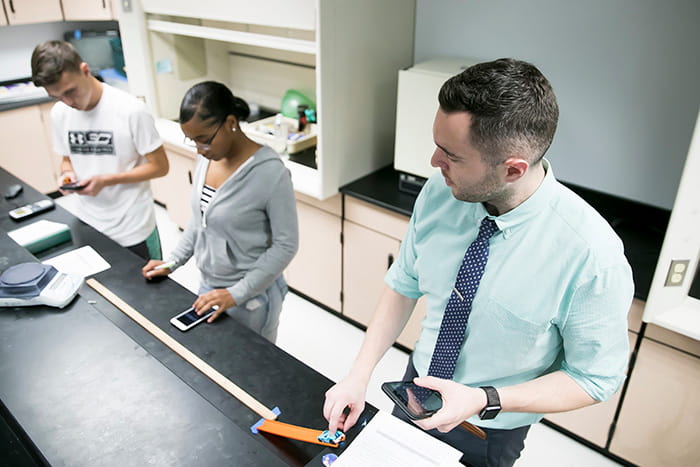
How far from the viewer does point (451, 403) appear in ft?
3.23

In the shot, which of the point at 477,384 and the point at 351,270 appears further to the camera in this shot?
the point at 351,270

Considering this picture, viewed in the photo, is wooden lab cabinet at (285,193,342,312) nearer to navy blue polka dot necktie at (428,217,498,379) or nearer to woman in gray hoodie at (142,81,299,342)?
woman in gray hoodie at (142,81,299,342)

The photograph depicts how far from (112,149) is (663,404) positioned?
2.32 metres

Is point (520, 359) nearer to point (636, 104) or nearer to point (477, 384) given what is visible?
point (477, 384)

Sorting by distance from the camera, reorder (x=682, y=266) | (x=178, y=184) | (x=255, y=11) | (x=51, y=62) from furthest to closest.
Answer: (x=178, y=184) < (x=255, y=11) < (x=51, y=62) < (x=682, y=266)

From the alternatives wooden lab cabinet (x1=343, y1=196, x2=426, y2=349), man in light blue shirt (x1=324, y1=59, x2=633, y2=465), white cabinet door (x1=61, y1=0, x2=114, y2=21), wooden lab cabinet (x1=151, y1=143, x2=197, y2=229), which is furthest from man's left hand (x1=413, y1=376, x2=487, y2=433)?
white cabinet door (x1=61, y1=0, x2=114, y2=21)

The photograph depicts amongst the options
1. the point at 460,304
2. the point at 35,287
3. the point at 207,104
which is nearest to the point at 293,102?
the point at 207,104

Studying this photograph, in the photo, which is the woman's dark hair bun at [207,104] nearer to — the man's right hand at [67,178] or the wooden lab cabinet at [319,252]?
the man's right hand at [67,178]

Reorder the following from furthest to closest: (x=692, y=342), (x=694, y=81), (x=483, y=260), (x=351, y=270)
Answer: (x=351, y=270) < (x=694, y=81) < (x=692, y=342) < (x=483, y=260)

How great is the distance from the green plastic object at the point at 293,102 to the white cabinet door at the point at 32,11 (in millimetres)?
1985

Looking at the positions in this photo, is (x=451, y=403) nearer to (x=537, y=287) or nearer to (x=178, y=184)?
(x=537, y=287)

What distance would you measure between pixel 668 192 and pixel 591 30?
738mm

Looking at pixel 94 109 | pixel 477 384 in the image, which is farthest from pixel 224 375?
pixel 94 109

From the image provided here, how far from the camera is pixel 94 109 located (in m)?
2.08
